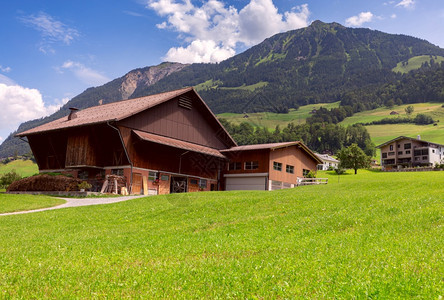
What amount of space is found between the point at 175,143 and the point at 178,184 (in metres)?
5.63

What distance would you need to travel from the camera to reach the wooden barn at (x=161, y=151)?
134ft

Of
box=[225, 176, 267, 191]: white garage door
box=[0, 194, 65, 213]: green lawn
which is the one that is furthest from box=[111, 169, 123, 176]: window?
box=[225, 176, 267, 191]: white garage door

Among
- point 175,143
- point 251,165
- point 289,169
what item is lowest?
point 289,169

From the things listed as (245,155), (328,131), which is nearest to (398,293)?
(245,155)

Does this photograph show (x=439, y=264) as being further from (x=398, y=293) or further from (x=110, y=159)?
(x=110, y=159)

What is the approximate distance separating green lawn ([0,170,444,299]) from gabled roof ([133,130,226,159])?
2254 centimetres

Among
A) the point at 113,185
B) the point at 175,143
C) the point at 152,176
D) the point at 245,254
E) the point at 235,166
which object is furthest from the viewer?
the point at 235,166

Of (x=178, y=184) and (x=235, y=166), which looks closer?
(x=178, y=184)

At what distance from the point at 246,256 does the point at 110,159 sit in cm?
3485

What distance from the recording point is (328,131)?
6417 inches

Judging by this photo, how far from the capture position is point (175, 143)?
144 feet

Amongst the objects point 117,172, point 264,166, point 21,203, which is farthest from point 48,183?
point 264,166

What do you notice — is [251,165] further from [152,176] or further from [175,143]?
[152,176]

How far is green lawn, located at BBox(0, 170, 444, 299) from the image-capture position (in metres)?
7.08
